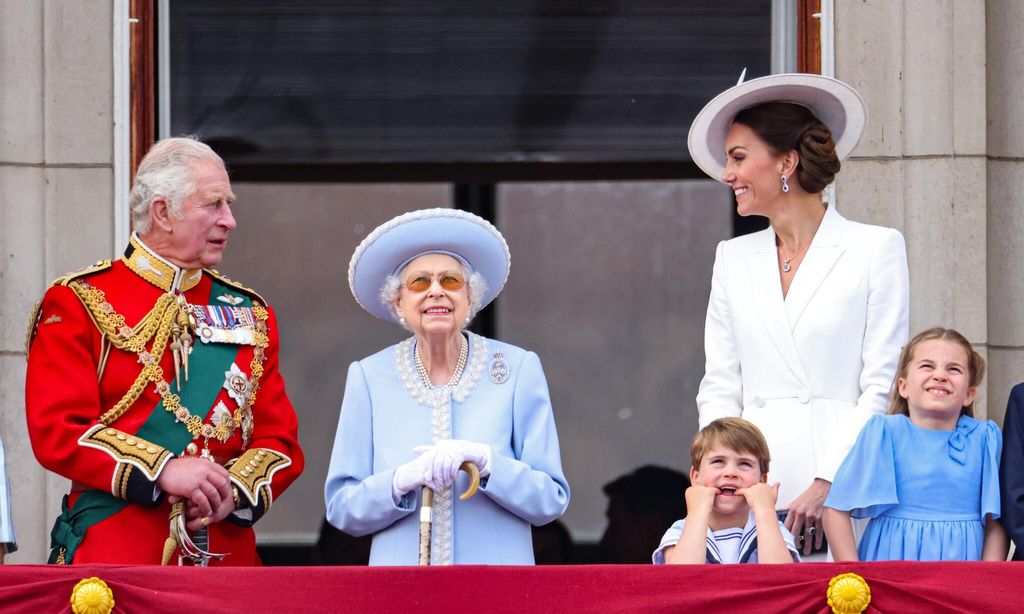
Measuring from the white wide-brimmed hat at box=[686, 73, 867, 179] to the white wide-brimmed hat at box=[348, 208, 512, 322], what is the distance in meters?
0.75

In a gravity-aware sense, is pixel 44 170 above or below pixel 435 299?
above

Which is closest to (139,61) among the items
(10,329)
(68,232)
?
(68,232)

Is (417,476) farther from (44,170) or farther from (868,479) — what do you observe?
(44,170)

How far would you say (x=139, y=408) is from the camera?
13.5 ft

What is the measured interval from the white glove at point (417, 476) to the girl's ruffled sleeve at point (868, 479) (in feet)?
3.14

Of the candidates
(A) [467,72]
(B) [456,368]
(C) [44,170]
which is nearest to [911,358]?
(B) [456,368]

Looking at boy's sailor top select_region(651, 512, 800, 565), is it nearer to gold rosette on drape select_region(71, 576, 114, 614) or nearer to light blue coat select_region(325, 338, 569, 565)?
light blue coat select_region(325, 338, 569, 565)

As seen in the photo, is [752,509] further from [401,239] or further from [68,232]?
[68,232]

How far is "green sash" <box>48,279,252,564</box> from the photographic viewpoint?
4070 mm

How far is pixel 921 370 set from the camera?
414cm

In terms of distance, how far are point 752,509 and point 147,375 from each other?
147cm

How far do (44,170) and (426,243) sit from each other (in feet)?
7.65

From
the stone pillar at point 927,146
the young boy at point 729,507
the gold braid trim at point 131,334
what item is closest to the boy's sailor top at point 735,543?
the young boy at point 729,507

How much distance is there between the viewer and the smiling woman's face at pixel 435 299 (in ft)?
13.6
